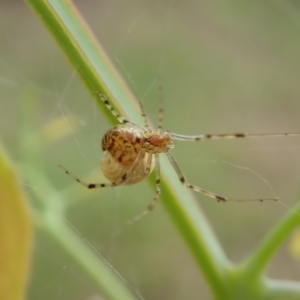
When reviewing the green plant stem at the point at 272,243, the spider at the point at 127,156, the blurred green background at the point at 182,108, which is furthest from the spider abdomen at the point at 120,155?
the blurred green background at the point at 182,108

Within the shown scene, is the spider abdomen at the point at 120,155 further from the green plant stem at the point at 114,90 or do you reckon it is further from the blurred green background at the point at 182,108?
the blurred green background at the point at 182,108

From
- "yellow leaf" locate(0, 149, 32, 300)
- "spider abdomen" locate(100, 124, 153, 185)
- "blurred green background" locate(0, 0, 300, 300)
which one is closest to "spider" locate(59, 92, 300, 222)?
"spider abdomen" locate(100, 124, 153, 185)

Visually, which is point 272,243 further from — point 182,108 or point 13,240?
point 182,108

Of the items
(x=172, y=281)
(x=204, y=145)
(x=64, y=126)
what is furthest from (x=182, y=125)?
(x=64, y=126)

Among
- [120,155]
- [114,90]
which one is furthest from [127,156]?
[114,90]

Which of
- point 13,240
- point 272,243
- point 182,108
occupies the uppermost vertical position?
point 13,240

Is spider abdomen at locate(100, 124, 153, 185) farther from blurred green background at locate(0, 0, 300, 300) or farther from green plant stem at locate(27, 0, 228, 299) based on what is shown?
blurred green background at locate(0, 0, 300, 300)

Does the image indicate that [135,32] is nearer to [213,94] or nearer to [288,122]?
[213,94]
